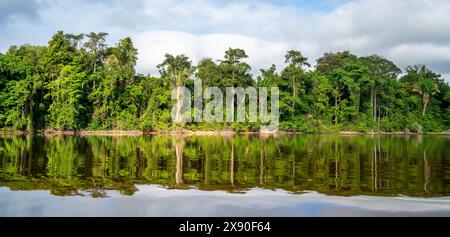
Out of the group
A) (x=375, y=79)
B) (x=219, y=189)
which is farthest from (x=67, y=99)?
(x=375, y=79)

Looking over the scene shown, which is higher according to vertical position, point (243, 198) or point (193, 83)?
point (193, 83)

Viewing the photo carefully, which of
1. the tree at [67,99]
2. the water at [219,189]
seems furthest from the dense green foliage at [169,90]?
the water at [219,189]

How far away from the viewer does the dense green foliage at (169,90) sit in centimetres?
4956

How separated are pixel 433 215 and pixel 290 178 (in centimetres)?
531

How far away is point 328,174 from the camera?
13734 mm

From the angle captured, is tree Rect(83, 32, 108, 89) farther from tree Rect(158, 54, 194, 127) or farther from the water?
the water

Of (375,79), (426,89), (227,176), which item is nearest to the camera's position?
(227,176)

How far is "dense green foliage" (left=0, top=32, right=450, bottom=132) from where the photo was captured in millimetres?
49562

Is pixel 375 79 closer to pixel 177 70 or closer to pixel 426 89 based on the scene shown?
pixel 426 89

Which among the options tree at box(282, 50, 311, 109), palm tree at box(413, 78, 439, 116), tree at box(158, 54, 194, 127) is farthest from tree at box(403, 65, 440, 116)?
tree at box(158, 54, 194, 127)

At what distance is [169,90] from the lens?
58469 mm
